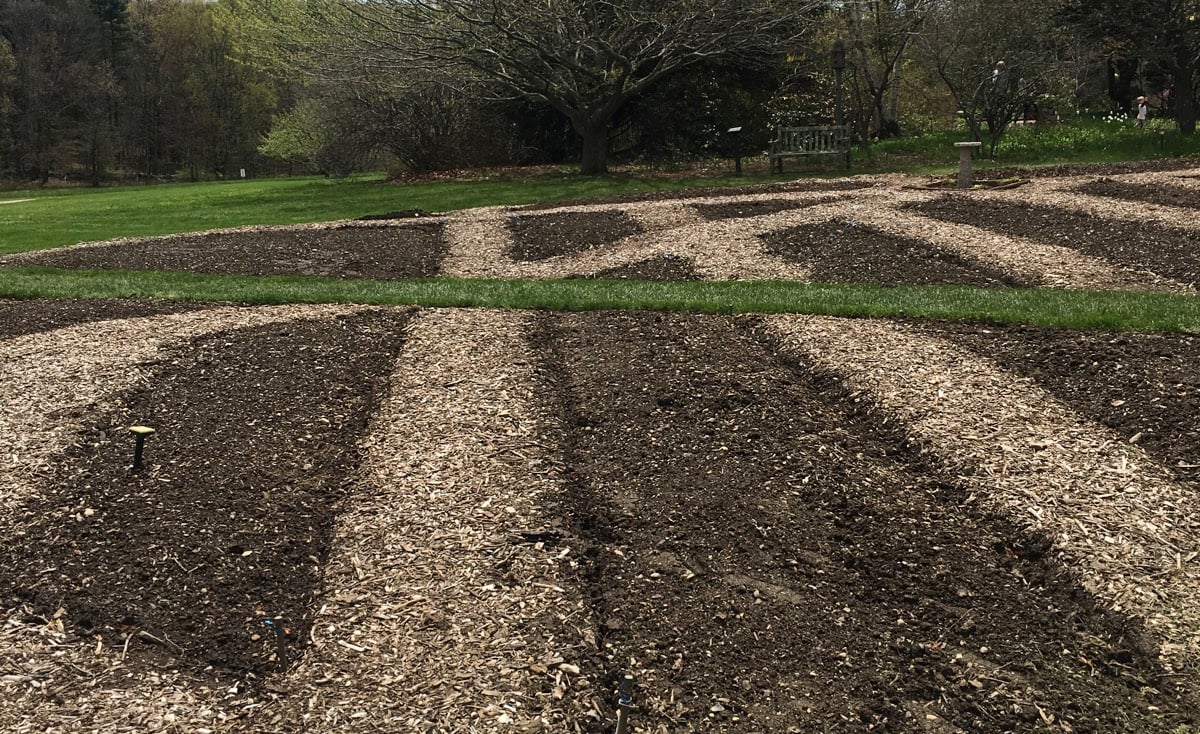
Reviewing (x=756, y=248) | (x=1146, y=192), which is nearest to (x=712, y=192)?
(x=756, y=248)

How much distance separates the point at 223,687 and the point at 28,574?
47.0 inches

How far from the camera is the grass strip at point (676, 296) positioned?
648 cm

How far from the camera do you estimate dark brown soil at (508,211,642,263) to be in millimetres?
10547

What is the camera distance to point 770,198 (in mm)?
12648

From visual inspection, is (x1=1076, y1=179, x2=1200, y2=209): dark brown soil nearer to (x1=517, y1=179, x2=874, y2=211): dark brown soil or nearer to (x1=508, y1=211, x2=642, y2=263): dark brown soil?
(x1=517, y1=179, x2=874, y2=211): dark brown soil

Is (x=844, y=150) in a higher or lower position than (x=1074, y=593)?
higher

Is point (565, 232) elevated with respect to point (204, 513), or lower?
elevated

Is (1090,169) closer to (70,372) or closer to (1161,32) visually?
(1161,32)

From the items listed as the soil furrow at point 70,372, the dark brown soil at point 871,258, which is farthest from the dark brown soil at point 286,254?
the dark brown soil at point 871,258

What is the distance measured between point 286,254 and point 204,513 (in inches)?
274

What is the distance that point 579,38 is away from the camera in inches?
701

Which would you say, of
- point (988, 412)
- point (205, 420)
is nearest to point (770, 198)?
point (988, 412)

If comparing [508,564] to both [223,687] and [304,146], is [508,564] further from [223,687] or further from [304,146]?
[304,146]

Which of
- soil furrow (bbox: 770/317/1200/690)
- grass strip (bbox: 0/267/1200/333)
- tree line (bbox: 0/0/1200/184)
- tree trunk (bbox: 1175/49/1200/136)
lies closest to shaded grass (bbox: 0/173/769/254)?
tree line (bbox: 0/0/1200/184)
